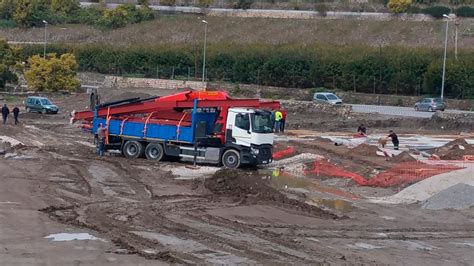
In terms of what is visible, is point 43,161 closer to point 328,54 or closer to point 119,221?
point 119,221

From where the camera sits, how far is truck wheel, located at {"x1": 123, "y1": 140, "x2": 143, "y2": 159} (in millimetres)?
36375

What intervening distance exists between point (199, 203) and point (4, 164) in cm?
966

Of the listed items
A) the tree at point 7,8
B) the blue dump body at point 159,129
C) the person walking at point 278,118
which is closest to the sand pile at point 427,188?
the person walking at point 278,118

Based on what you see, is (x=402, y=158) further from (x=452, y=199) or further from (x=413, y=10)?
(x=413, y=10)

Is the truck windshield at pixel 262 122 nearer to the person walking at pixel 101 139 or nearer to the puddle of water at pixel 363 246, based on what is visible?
the person walking at pixel 101 139

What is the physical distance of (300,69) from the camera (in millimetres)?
80125

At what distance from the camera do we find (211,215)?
79.6ft

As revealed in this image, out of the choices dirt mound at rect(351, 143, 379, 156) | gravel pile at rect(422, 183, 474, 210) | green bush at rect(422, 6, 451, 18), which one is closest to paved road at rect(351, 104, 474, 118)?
dirt mound at rect(351, 143, 379, 156)

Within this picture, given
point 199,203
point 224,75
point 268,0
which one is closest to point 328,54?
point 224,75

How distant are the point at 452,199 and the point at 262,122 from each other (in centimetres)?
844

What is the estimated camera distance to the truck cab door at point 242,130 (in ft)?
111

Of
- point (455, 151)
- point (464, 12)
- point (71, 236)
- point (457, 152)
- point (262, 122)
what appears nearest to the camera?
point (71, 236)

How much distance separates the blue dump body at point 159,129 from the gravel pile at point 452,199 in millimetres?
9733

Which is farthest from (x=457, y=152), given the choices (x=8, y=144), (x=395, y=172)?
(x=8, y=144)
